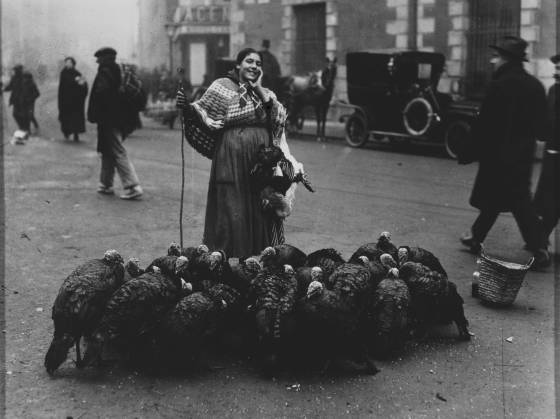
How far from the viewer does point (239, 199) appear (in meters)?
5.55

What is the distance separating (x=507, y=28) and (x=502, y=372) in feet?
49.9

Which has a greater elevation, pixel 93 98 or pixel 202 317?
pixel 93 98

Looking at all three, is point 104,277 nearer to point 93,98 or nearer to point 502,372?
point 502,372

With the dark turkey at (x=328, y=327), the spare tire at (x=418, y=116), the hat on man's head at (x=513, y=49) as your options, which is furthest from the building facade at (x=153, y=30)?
the dark turkey at (x=328, y=327)

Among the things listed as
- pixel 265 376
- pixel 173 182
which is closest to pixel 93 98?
pixel 173 182

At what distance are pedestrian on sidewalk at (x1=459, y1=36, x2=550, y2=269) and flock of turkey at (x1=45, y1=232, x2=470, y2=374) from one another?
2397 mm

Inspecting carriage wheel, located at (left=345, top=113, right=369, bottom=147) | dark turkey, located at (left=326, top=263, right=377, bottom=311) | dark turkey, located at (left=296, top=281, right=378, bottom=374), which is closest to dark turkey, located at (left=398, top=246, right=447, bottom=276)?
dark turkey, located at (left=326, top=263, right=377, bottom=311)

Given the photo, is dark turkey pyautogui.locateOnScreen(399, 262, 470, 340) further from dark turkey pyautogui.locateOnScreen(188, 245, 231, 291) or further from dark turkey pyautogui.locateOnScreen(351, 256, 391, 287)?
dark turkey pyautogui.locateOnScreen(188, 245, 231, 291)

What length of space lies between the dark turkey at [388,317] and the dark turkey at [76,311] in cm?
162

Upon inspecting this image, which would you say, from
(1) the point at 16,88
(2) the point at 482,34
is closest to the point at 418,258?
(2) the point at 482,34

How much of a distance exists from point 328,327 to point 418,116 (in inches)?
448

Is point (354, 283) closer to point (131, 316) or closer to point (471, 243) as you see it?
point (131, 316)

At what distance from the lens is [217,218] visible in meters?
5.66

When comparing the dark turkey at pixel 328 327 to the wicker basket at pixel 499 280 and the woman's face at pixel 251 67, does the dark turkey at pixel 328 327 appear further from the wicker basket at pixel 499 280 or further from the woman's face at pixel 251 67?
the woman's face at pixel 251 67
